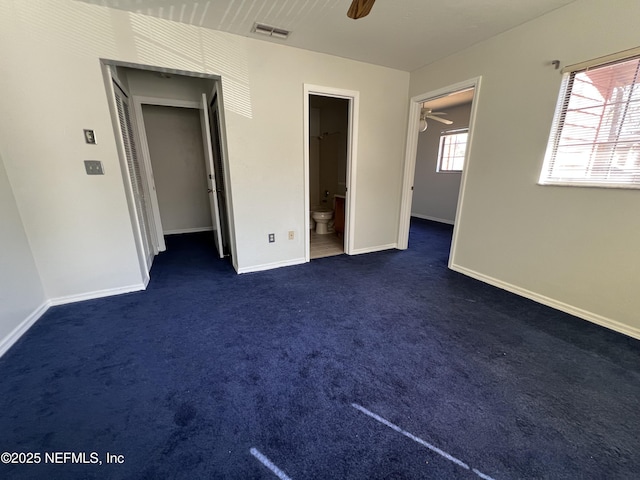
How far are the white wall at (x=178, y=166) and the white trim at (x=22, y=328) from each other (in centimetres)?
283

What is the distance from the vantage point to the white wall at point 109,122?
1.97m

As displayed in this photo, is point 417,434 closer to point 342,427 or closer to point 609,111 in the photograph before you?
point 342,427

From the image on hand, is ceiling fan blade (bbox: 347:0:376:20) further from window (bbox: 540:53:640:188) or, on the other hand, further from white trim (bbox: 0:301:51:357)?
white trim (bbox: 0:301:51:357)

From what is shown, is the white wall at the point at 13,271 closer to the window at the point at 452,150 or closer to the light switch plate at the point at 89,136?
the light switch plate at the point at 89,136

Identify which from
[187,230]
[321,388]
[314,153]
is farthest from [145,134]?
[321,388]

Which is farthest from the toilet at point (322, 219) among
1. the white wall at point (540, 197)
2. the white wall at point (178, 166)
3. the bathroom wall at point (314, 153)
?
the white wall at point (540, 197)

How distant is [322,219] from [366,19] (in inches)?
118

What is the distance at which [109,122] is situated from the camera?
2.23 m

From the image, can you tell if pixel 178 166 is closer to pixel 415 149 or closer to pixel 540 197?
pixel 415 149

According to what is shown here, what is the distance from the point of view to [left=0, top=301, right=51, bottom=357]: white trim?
177 centimetres

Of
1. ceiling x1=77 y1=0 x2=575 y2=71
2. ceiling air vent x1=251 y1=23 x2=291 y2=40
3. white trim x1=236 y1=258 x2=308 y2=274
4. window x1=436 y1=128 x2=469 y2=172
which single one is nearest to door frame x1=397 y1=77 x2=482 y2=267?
ceiling x1=77 y1=0 x2=575 y2=71

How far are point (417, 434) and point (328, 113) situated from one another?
5447 millimetres

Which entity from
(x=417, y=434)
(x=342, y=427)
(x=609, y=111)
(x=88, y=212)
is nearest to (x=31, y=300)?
(x=88, y=212)

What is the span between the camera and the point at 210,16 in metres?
2.18
